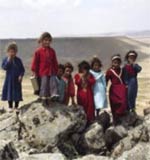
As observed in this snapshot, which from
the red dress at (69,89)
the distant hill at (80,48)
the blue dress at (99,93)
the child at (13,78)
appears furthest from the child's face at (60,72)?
the distant hill at (80,48)

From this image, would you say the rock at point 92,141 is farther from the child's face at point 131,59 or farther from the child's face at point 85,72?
the child's face at point 131,59

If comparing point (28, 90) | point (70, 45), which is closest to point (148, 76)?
point (28, 90)

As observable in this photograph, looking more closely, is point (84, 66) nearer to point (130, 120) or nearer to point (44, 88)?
point (44, 88)

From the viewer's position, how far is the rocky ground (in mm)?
10477

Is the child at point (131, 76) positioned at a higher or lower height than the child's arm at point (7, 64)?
lower

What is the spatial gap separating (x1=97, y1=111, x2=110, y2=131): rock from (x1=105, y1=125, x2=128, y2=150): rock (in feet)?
1.06

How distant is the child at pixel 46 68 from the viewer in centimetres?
1069

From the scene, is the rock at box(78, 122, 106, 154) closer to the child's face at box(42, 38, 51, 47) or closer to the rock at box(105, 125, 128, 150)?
the rock at box(105, 125, 128, 150)

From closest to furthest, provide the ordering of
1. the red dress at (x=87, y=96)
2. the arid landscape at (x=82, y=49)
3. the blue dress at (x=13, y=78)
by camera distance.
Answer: the red dress at (x=87, y=96)
the blue dress at (x=13, y=78)
the arid landscape at (x=82, y=49)

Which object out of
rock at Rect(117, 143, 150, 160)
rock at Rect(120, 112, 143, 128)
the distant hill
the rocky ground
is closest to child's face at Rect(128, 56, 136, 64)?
rock at Rect(120, 112, 143, 128)

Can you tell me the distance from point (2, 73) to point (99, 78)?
21.1m

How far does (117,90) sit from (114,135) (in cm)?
98

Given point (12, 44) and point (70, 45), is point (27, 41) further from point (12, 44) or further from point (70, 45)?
point (12, 44)

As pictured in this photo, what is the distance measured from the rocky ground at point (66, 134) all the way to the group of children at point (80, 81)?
→ 13.9 inches
